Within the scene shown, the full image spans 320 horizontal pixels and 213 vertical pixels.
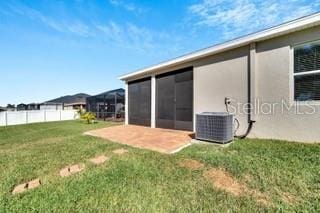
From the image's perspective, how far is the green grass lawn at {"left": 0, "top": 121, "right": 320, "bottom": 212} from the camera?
2420 millimetres

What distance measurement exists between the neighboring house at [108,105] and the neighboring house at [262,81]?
1039 centimetres

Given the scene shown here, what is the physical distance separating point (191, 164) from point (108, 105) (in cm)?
1495

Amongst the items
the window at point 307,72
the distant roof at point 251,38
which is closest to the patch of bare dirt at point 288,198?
the window at point 307,72

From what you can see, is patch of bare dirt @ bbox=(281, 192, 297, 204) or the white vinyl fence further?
the white vinyl fence

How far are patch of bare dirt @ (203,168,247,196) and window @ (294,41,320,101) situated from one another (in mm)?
3201

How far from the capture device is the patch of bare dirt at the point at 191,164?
143 inches

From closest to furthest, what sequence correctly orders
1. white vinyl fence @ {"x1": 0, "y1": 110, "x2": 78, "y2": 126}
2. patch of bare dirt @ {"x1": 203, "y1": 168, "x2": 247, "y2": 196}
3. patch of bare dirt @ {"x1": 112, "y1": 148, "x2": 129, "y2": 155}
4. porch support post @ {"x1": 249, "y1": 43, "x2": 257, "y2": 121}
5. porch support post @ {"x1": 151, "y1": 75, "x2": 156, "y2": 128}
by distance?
1. patch of bare dirt @ {"x1": 203, "y1": 168, "x2": 247, "y2": 196}
2. patch of bare dirt @ {"x1": 112, "y1": 148, "x2": 129, "y2": 155}
3. porch support post @ {"x1": 249, "y1": 43, "x2": 257, "y2": 121}
4. porch support post @ {"x1": 151, "y1": 75, "x2": 156, "y2": 128}
5. white vinyl fence @ {"x1": 0, "y1": 110, "x2": 78, "y2": 126}

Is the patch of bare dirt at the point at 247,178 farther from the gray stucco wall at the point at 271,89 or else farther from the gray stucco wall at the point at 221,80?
the gray stucco wall at the point at 221,80

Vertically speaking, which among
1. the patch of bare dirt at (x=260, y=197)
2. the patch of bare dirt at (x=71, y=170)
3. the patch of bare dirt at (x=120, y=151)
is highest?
the patch of bare dirt at (x=120, y=151)

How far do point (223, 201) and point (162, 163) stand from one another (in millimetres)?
1651

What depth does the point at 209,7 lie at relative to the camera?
278 inches

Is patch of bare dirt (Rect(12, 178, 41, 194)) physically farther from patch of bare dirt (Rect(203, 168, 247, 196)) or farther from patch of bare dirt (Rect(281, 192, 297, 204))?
patch of bare dirt (Rect(281, 192, 297, 204))

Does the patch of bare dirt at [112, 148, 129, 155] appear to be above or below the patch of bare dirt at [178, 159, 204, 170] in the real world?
below

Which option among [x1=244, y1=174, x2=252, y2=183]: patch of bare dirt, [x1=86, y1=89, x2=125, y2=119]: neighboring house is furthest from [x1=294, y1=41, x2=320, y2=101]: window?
[x1=86, y1=89, x2=125, y2=119]: neighboring house
